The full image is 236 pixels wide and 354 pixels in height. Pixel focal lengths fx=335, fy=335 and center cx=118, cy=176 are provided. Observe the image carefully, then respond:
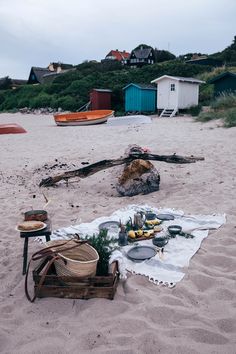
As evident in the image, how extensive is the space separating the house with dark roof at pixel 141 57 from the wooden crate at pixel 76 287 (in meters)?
53.3

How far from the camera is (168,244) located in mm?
3883

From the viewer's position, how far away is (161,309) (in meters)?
2.78

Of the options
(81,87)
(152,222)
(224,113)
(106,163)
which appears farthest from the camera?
(81,87)

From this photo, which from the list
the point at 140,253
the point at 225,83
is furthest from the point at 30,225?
the point at 225,83

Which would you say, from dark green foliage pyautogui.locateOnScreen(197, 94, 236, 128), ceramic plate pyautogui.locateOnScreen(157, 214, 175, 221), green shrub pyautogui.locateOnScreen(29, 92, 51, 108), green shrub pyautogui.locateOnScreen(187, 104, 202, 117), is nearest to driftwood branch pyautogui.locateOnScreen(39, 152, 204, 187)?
ceramic plate pyautogui.locateOnScreen(157, 214, 175, 221)

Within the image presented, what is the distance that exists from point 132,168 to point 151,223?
78.0 inches

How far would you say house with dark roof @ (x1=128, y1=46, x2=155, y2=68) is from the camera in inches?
2103

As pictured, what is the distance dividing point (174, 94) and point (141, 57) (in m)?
37.0

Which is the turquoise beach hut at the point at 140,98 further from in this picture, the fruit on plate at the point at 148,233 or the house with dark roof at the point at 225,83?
the fruit on plate at the point at 148,233

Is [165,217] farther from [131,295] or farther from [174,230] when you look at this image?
[131,295]

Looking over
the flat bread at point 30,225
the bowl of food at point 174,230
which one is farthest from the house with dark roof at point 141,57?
the flat bread at point 30,225

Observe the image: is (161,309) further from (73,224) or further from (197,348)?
(73,224)

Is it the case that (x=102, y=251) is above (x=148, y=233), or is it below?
above

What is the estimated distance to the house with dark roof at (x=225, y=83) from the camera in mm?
20011
